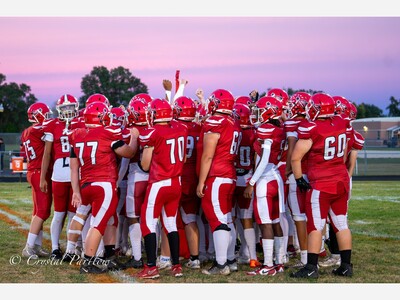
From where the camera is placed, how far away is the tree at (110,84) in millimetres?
40812

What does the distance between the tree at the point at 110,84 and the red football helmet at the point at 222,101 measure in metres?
33.7

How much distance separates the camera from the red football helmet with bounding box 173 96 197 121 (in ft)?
23.8

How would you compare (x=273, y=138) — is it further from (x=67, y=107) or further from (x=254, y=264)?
(x=67, y=107)

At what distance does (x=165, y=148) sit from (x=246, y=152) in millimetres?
1094

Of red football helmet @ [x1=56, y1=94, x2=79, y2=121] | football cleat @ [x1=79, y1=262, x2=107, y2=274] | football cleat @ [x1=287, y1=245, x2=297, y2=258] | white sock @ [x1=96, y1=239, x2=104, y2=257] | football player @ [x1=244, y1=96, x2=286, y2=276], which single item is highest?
red football helmet @ [x1=56, y1=94, x2=79, y2=121]

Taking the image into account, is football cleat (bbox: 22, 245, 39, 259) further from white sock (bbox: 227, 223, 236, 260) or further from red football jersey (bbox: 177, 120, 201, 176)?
white sock (bbox: 227, 223, 236, 260)

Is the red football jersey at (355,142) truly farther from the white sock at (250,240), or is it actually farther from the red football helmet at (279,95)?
the white sock at (250,240)

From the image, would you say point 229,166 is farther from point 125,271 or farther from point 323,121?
point 125,271

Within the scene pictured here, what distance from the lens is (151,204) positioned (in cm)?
669

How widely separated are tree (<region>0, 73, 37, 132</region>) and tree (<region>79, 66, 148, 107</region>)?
11.6ft

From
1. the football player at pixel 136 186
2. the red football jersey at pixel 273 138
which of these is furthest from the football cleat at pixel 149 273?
the red football jersey at pixel 273 138

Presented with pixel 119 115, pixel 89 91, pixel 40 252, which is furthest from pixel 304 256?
pixel 89 91

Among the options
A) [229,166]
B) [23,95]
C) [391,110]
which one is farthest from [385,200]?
[391,110]

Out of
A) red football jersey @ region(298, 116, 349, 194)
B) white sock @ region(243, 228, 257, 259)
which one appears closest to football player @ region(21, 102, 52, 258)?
white sock @ region(243, 228, 257, 259)
